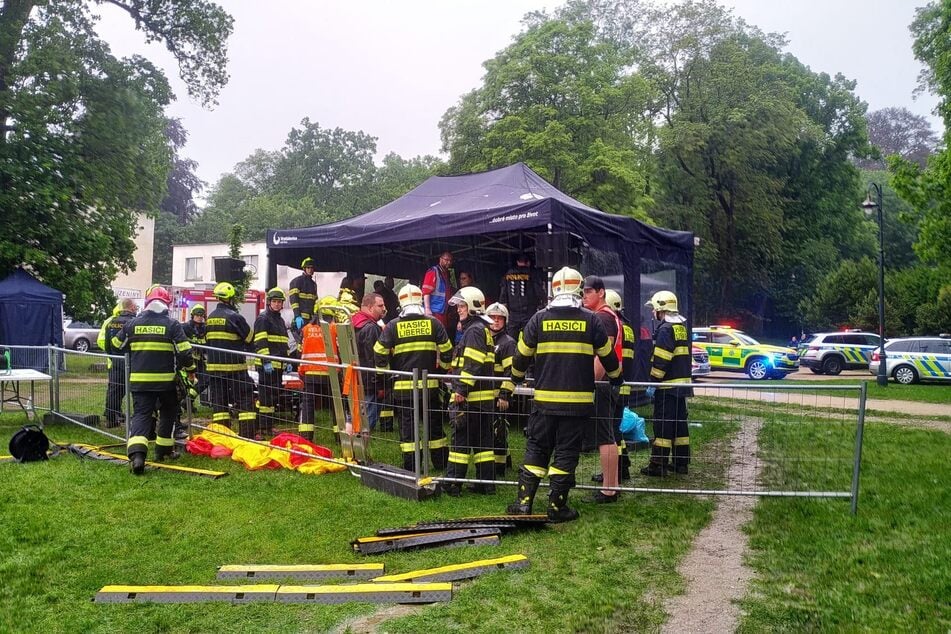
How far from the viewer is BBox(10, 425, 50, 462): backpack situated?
25.0 ft

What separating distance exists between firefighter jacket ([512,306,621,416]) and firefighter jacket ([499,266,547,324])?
5704mm

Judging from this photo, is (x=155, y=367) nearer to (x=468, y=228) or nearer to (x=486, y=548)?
(x=468, y=228)

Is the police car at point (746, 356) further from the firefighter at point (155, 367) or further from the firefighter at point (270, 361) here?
the firefighter at point (155, 367)

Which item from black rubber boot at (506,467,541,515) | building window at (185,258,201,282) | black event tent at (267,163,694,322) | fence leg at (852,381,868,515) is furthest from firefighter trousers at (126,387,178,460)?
building window at (185,258,201,282)

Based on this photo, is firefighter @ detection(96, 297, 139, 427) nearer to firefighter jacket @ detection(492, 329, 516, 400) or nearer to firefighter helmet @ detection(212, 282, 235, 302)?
firefighter helmet @ detection(212, 282, 235, 302)

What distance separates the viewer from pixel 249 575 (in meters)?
4.48

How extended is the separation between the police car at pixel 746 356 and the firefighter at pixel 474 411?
1799cm

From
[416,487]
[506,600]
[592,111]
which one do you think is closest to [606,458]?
[416,487]

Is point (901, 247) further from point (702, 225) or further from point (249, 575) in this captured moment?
point (249, 575)

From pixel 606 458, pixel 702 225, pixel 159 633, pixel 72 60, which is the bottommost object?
pixel 159 633

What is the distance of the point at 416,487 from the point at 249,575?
1927mm

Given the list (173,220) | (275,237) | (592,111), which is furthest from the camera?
(173,220)

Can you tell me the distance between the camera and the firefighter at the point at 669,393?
6758 millimetres

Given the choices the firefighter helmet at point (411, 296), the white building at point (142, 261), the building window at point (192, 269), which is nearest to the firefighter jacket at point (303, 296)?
the firefighter helmet at point (411, 296)
